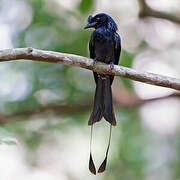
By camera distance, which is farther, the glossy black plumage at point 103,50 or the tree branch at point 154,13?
the tree branch at point 154,13

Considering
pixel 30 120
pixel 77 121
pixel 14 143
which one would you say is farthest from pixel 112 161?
pixel 14 143

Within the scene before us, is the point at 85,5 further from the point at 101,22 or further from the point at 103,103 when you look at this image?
the point at 103,103

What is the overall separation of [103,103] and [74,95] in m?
1.55

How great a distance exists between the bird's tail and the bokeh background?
100 centimetres

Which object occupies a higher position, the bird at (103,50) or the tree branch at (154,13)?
the tree branch at (154,13)

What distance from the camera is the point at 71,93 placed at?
17.0 feet

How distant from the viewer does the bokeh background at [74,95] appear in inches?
199

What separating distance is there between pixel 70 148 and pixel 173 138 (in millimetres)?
1381

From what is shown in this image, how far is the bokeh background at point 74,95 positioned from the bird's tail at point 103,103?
998 millimetres

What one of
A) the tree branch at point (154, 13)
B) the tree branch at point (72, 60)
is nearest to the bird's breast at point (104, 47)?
the tree branch at point (72, 60)

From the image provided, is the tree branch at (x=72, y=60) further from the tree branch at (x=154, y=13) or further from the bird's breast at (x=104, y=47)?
the tree branch at (x=154, y=13)

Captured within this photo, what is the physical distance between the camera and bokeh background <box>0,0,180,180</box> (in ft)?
16.6

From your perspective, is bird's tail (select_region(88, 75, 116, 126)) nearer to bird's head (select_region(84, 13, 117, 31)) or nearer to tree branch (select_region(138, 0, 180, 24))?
bird's head (select_region(84, 13, 117, 31))

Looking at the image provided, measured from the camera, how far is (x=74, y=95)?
5.18 metres
